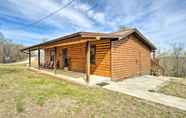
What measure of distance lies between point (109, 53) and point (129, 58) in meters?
2.04

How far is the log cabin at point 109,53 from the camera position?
7.82m

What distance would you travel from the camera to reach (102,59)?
935 cm

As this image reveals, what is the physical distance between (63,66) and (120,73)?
21.8 feet

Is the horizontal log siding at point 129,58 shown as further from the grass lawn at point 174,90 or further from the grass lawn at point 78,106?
the grass lawn at point 78,106

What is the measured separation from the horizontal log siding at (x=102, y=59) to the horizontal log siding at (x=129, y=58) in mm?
387

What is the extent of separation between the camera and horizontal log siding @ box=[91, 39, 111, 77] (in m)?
8.93

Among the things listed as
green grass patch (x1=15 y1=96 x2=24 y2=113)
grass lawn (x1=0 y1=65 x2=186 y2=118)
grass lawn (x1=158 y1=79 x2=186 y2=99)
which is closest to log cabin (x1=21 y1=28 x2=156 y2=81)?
grass lawn (x1=0 y1=65 x2=186 y2=118)

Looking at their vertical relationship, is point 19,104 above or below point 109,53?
below

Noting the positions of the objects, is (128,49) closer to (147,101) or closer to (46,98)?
(147,101)

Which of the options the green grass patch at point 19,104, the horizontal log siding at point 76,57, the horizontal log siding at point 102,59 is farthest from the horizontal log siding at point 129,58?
the green grass patch at point 19,104

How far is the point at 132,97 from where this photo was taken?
545 cm

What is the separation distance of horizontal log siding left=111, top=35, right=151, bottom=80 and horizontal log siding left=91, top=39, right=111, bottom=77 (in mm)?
387

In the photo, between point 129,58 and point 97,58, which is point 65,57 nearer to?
point 97,58

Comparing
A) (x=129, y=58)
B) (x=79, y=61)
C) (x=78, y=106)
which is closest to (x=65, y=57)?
(x=79, y=61)
